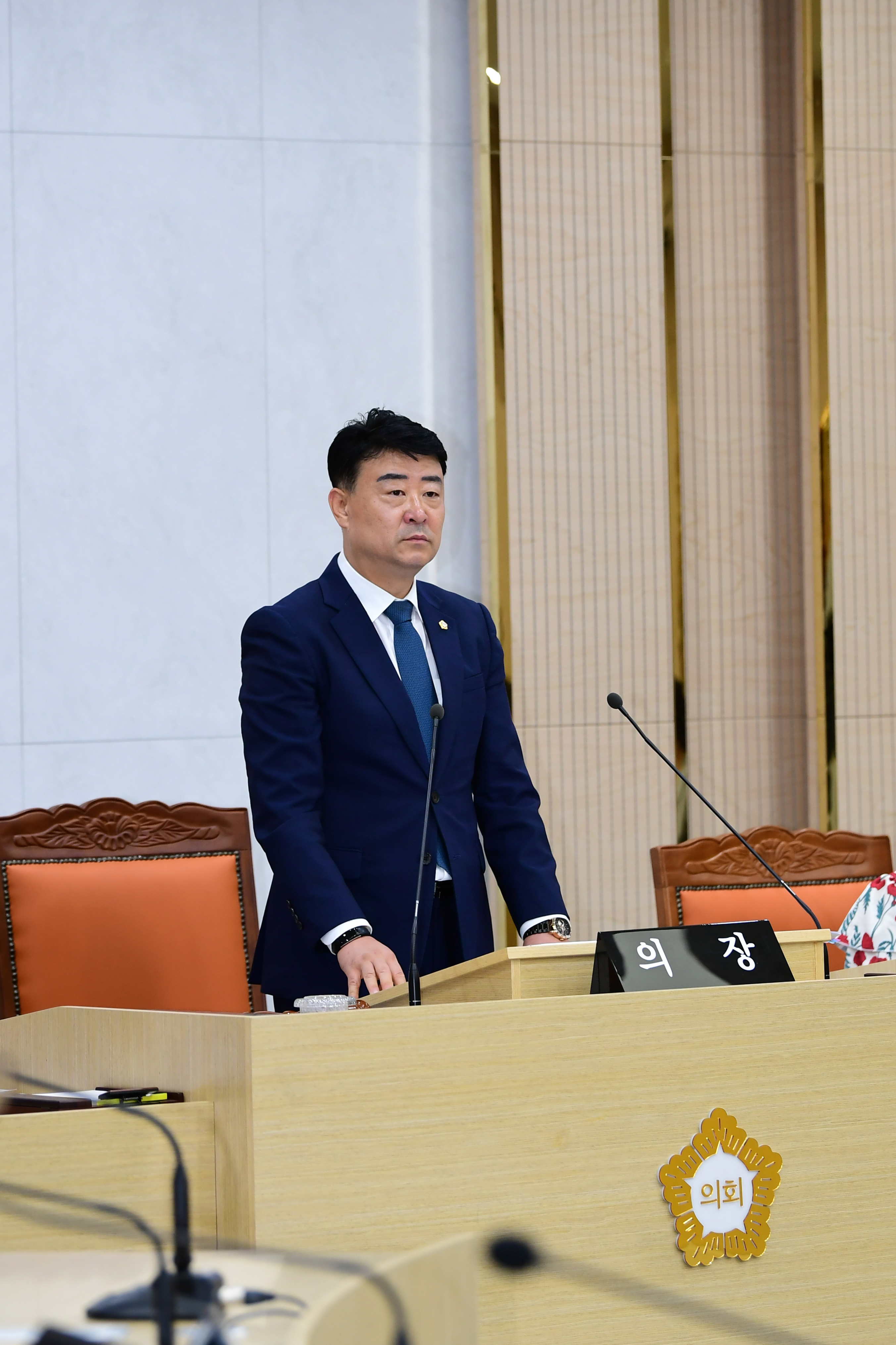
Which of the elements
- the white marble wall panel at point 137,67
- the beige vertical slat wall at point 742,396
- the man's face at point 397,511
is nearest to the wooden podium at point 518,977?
the man's face at point 397,511

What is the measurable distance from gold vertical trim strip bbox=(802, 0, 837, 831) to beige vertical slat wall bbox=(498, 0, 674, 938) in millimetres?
370

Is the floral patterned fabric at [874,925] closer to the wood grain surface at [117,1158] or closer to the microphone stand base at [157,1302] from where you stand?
the wood grain surface at [117,1158]

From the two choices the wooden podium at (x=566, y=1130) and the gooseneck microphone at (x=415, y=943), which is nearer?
the wooden podium at (x=566, y=1130)

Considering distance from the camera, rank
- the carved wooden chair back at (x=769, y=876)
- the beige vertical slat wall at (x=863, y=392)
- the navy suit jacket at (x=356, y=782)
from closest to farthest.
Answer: the navy suit jacket at (x=356, y=782), the carved wooden chair back at (x=769, y=876), the beige vertical slat wall at (x=863, y=392)

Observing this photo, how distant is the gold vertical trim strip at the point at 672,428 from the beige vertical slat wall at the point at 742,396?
8 cm

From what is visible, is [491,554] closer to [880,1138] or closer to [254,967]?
[254,967]

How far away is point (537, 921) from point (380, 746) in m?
0.34

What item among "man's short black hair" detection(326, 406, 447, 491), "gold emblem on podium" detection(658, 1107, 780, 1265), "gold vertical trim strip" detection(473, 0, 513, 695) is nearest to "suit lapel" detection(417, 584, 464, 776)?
"man's short black hair" detection(326, 406, 447, 491)

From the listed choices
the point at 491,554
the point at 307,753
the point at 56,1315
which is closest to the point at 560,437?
the point at 491,554

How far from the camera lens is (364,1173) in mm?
1149

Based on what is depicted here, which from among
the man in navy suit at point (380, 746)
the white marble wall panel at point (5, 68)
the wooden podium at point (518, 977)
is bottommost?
the wooden podium at point (518, 977)

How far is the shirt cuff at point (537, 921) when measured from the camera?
2.09 meters

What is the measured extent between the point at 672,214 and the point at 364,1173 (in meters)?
2.93

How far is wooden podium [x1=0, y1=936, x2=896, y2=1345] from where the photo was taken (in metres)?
1.14
